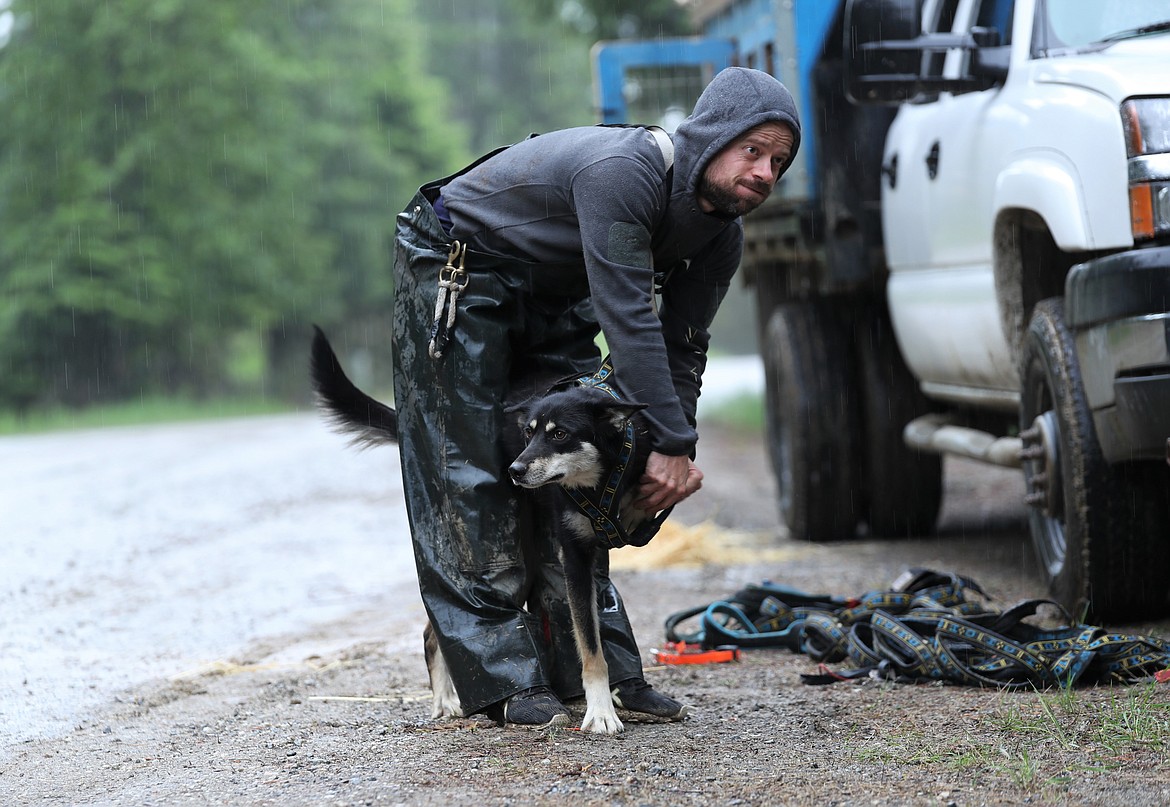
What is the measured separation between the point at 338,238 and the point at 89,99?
844 cm

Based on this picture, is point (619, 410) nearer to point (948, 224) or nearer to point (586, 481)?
point (586, 481)

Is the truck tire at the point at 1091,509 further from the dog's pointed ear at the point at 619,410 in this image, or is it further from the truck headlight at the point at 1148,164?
the dog's pointed ear at the point at 619,410

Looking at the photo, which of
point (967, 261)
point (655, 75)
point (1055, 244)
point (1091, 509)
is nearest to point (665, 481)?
point (1091, 509)

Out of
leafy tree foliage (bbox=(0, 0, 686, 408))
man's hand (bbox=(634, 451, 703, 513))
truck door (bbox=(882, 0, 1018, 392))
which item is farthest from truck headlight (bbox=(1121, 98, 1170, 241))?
leafy tree foliage (bbox=(0, 0, 686, 408))

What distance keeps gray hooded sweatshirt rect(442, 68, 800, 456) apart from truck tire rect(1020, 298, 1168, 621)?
154 cm

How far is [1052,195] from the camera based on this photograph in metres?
4.93

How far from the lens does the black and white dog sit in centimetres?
A: 374

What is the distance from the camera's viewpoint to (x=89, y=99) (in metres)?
29.4

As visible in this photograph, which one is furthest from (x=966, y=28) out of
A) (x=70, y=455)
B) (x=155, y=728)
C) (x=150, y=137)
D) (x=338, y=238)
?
(x=338, y=238)

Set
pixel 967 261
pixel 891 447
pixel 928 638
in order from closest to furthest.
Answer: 1. pixel 928 638
2. pixel 967 261
3. pixel 891 447

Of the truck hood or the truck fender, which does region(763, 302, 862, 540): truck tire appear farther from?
the truck hood

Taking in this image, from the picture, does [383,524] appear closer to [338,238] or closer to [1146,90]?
[1146,90]

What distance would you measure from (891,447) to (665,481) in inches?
166

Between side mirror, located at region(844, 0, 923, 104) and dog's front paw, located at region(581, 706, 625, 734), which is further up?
side mirror, located at region(844, 0, 923, 104)
